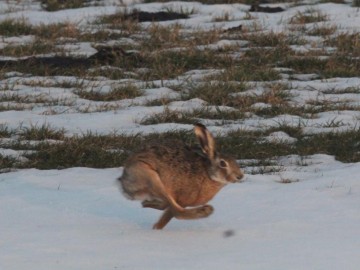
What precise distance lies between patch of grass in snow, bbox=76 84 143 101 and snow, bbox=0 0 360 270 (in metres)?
0.17

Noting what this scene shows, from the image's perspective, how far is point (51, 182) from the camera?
8773 millimetres

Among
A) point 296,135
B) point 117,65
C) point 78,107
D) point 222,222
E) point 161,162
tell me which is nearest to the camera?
point 161,162

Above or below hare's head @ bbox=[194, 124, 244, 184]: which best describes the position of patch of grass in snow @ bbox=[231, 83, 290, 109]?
below

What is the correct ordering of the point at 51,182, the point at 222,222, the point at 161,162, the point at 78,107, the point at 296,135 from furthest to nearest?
the point at 78,107 < the point at 296,135 < the point at 51,182 < the point at 222,222 < the point at 161,162

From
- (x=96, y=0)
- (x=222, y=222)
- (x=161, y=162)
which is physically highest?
(x=161, y=162)

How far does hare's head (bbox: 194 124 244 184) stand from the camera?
22.8 ft

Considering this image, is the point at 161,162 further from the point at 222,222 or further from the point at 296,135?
the point at 296,135

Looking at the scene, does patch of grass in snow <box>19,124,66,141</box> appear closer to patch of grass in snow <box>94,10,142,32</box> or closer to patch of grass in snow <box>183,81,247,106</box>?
patch of grass in snow <box>183,81,247,106</box>

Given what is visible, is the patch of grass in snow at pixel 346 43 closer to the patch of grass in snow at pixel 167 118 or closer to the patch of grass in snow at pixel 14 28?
the patch of grass in snow at pixel 167 118

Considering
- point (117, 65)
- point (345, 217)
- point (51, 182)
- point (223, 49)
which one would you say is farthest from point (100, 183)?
point (223, 49)

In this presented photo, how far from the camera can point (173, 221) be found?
7.60m

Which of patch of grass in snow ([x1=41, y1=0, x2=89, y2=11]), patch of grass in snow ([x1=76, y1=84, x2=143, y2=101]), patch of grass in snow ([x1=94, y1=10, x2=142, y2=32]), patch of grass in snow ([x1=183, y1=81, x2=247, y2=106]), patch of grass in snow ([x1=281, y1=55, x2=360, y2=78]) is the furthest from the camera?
patch of grass in snow ([x1=41, y1=0, x2=89, y2=11])

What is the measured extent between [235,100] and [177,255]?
18.8 feet

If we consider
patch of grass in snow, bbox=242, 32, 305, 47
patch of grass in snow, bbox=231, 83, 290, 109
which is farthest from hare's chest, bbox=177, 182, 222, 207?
patch of grass in snow, bbox=242, 32, 305, 47
